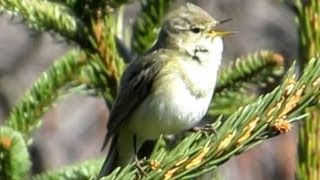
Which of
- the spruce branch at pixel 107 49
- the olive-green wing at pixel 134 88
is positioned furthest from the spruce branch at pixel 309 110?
the olive-green wing at pixel 134 88

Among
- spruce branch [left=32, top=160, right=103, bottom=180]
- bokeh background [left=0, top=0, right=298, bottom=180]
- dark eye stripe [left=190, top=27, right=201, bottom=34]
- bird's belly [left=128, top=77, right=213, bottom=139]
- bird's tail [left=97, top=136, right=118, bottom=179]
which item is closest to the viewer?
spruce branch [left=32, top=160, right=103, bottom=180]

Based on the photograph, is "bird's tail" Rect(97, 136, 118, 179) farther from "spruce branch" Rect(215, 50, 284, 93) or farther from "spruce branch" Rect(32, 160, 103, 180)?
"spruce branch" Rect(215, 50, 284, 93)

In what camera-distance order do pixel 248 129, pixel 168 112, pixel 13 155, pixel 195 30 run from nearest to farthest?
pixel 248 129 < pixel 13 155 < pixel 168 112 < pixel 195 30

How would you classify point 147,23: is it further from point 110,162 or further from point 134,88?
point 134,88

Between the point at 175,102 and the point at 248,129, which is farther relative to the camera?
the point at 175,102

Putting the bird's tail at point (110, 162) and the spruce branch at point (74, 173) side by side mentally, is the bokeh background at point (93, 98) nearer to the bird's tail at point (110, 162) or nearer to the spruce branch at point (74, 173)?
the bird's tail at point (110, 162)

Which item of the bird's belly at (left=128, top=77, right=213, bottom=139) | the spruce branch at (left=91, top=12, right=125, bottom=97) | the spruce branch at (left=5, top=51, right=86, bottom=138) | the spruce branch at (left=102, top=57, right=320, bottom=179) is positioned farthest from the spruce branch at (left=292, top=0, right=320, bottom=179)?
the bird's belly at (left=128, top=77, right=213, bottom=139)

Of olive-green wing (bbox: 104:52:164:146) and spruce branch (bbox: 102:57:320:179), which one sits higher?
spruce branch (bbox: 102:57:320:179)

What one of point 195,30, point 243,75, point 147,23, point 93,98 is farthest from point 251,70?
point 93,98
